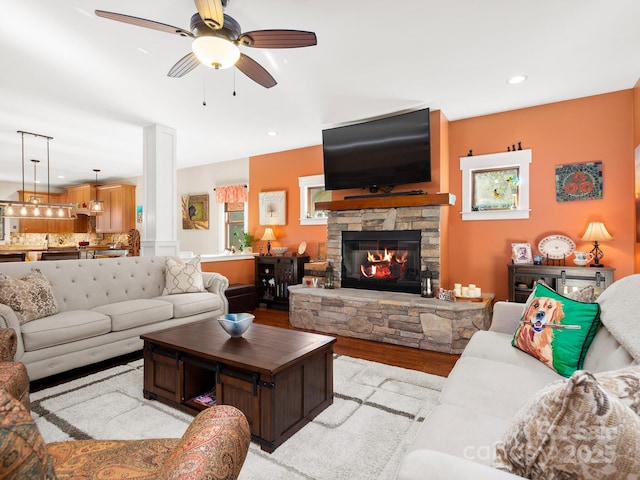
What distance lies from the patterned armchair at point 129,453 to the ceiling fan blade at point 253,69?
90.4 inches

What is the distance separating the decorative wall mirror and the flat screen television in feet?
2.37

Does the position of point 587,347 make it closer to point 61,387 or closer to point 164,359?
point 164,359

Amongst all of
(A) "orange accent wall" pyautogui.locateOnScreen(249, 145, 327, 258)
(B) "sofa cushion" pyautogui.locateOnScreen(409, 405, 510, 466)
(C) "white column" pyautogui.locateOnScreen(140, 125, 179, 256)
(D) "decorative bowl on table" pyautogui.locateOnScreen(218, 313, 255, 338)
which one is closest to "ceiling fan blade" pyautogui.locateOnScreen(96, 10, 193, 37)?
(D) "decorative bowl on table" pyautogui.locateOnScreen(218, 313, 255, 338)

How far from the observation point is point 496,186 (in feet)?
14.0

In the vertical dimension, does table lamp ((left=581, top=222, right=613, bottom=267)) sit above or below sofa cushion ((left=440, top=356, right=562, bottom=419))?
above

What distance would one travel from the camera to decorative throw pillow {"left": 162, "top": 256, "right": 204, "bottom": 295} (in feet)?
13.0

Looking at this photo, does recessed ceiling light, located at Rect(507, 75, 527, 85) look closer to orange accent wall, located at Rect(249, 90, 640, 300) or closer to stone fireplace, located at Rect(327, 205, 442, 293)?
orange accent wall, located at Rect(249, 90, 640, 300)

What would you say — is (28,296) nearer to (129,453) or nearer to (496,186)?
(129,453)

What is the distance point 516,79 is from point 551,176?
1.26m

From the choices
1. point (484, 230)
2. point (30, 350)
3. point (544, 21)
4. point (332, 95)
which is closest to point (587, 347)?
point (544, 21)

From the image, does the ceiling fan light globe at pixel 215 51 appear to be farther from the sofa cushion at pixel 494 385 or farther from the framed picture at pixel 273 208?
the framed picture at pixel 273 208

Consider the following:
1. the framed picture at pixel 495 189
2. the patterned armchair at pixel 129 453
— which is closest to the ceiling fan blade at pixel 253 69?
the patterned armchair at pixel 129 453

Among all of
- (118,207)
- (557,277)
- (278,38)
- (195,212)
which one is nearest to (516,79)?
(557,277)

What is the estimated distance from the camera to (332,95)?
3.78 meters
